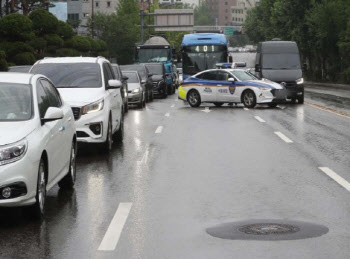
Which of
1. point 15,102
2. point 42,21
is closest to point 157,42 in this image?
point 42,21

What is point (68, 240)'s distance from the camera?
26.0 feet

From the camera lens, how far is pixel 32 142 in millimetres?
8852

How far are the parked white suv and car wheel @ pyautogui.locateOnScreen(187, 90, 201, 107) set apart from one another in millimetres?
14521

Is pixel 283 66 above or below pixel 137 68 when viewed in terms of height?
above

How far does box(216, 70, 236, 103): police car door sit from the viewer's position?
31.5 meters

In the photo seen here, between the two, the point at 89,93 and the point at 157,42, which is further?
the point at 157,42

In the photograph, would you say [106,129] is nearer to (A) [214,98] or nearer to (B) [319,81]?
(A) [214,98]

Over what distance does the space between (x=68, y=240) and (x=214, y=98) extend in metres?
24.2

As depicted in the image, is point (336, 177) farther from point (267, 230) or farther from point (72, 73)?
point (72, 73)

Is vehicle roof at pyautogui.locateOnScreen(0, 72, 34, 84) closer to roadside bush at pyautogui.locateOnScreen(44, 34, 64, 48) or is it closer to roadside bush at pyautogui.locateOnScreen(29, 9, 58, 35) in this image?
roadside bush at pyautogui.locateOnScreen(29, 9, 58, 35)

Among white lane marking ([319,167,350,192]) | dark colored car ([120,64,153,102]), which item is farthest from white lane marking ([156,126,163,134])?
dark colored car ([120,64,153,102])

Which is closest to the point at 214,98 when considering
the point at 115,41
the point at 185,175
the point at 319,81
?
the point at 185,175

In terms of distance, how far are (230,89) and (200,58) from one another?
1644cm

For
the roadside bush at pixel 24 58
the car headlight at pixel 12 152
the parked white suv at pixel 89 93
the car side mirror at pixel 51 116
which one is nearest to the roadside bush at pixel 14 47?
the roadside bush at pixel 24 58
